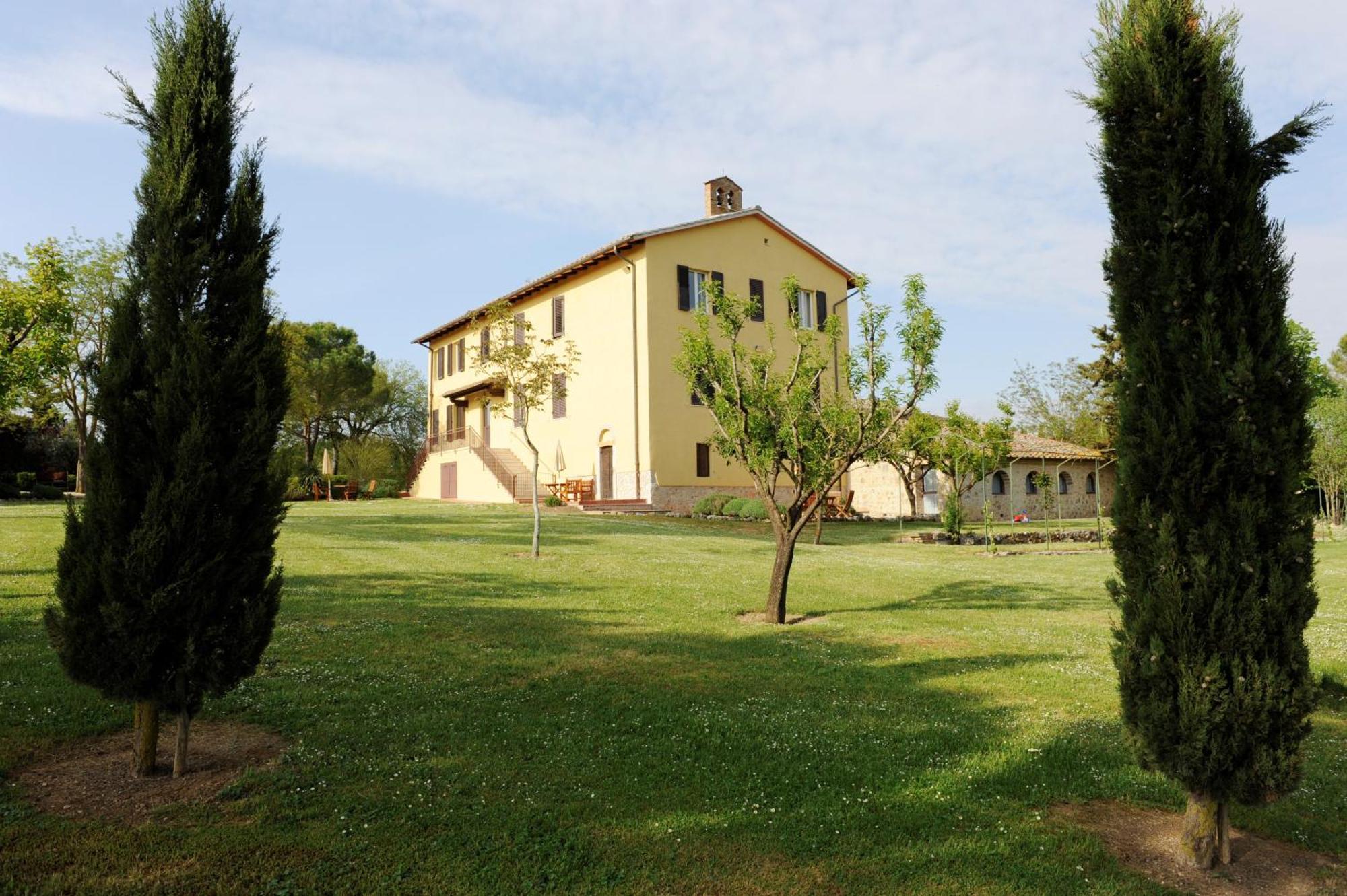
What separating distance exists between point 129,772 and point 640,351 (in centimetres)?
2535

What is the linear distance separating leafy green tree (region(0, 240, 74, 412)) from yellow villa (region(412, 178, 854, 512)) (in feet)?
34.8

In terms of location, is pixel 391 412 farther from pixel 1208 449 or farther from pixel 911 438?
pixel 1208 449

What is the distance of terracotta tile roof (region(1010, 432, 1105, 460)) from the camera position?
124 feet

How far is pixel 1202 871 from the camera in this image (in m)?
4.05

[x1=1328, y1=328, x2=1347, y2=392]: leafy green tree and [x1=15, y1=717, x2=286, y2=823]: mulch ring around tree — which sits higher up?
[x1=1328, y1=328, x2=1347, y2=392]: leafy green tree

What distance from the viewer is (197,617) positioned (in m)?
4.76

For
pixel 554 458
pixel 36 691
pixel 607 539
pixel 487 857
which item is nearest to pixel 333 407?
pixel 554 458

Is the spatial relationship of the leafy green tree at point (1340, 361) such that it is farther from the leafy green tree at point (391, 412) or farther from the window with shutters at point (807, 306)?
the leafy green tree at point (391, 412)

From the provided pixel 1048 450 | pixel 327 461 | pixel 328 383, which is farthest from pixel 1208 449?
pixel 327 461

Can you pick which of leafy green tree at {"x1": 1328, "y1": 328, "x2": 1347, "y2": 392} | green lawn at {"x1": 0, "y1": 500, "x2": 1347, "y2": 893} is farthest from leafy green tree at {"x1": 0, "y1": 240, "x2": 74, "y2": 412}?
leafy green tree at {"x1": 1328, "y1": 328, "x2": 1347, "y2": 392}

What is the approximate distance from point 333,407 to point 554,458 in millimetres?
20938

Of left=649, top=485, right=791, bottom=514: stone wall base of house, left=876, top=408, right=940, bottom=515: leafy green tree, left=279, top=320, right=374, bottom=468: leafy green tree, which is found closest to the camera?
left=876, top=408, right=940, bottom=515: leafy green tree

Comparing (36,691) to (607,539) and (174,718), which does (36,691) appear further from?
(607,539)

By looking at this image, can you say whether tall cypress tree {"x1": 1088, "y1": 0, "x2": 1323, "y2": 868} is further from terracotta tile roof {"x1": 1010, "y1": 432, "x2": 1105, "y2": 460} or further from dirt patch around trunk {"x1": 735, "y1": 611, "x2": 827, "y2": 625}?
terracotta tile roof {"x1": 1010, "y1": 432, "x2": 1105, "y2": 460}
